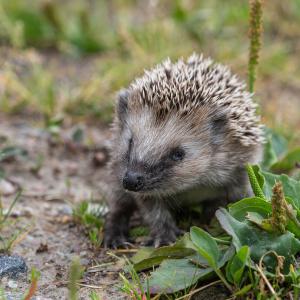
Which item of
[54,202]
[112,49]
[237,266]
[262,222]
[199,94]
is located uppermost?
[112,49]

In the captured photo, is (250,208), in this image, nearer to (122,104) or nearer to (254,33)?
(122,104)

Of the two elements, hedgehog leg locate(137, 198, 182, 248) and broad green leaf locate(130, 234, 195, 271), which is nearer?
broad green leaf locate(130, 234, 195, 271)

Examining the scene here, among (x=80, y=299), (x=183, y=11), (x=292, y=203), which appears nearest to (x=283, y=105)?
(x=183, y=11)

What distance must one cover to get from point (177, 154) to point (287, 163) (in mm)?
918

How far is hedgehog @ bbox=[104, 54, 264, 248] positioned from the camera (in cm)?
335

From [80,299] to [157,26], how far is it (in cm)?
377

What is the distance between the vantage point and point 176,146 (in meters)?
3.41

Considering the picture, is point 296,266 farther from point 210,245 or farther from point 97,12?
point 97,12

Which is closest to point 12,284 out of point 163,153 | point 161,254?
point 161,254

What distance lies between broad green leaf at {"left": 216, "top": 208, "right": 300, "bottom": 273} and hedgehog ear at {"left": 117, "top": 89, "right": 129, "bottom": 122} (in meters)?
1.14

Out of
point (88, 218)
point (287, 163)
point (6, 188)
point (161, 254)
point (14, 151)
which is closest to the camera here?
point (161, 254)

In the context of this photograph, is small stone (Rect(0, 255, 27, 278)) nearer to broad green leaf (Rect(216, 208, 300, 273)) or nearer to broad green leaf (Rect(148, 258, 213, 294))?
broad green leaf (Rect(148, 258, 213, 294))

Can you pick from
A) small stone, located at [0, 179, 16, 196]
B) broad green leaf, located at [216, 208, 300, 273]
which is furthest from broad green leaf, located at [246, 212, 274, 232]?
small stone, located at [0, 179, 16, 196]

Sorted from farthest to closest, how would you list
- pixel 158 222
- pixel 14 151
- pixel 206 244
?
pixel 14 151
pixel 158 222
pixel 206 244
